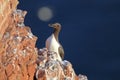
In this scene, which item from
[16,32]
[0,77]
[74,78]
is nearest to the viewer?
[0,77]

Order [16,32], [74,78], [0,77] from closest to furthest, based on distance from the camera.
→ [0,77]
[16,32]
[74,78]

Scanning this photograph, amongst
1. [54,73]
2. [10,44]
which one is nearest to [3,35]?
[10,44]

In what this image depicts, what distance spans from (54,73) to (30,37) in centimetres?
93

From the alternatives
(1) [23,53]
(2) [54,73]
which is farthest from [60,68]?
(1) [23,53]

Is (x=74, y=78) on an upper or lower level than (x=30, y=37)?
lower

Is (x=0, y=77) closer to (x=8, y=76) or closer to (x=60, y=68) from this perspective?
Answer: (x=8, y=76)

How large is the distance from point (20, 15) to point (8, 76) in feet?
6.98

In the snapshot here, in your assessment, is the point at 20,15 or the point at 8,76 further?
the point at 20,15

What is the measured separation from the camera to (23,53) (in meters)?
14.7

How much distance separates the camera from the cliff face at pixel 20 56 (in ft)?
46.9

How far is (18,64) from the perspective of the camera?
1445 cm

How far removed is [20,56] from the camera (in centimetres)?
1451

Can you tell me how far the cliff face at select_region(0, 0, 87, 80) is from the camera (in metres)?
14.3

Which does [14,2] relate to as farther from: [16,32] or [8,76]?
Answer: [8,76]
